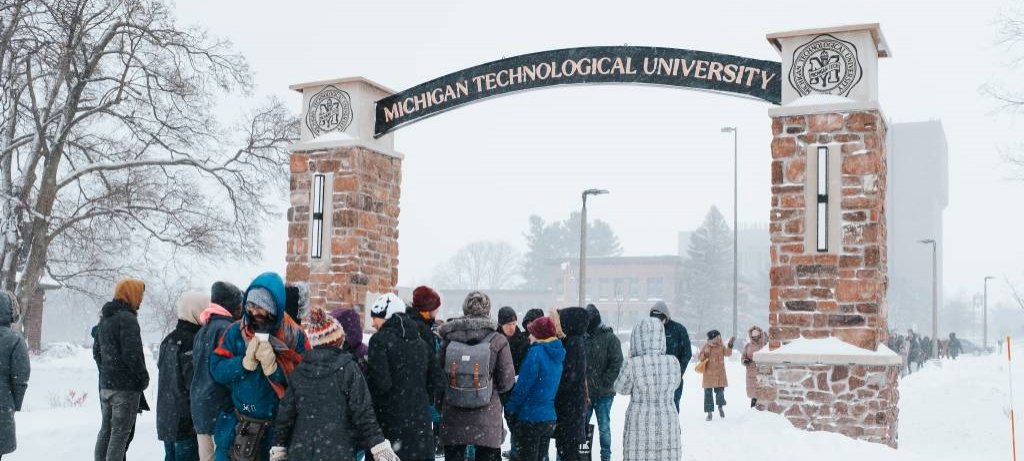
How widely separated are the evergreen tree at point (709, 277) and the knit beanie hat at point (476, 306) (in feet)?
227

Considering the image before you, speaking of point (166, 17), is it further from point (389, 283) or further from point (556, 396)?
point (556, 396)

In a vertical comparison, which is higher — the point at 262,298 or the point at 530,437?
the point at 262,298

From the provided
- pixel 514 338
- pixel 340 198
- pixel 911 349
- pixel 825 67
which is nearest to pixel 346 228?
pixel 340 198

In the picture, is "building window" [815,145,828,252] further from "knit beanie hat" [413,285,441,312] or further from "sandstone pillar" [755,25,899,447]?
"knit beanie hat" [413,285,441,312]

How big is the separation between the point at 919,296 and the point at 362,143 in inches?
3911

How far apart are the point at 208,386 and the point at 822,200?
7.30 metres

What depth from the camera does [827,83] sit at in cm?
1080

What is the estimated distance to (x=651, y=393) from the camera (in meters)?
7.48

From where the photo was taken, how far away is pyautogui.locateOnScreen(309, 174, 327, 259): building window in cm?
1330

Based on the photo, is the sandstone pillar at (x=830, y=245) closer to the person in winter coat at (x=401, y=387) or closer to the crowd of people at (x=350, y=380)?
the crowd of people at (x=350, y=380)

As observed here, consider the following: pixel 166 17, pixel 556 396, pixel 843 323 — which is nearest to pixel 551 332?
pixel 556 396

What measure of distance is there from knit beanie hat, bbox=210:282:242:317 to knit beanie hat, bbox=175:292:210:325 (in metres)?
0.60

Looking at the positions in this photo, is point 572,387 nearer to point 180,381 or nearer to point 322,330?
point 322,330

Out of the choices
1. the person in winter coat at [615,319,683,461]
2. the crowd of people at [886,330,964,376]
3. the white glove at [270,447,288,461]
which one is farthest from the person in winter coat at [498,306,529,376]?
the crowd of people at [886,330,964,376]
